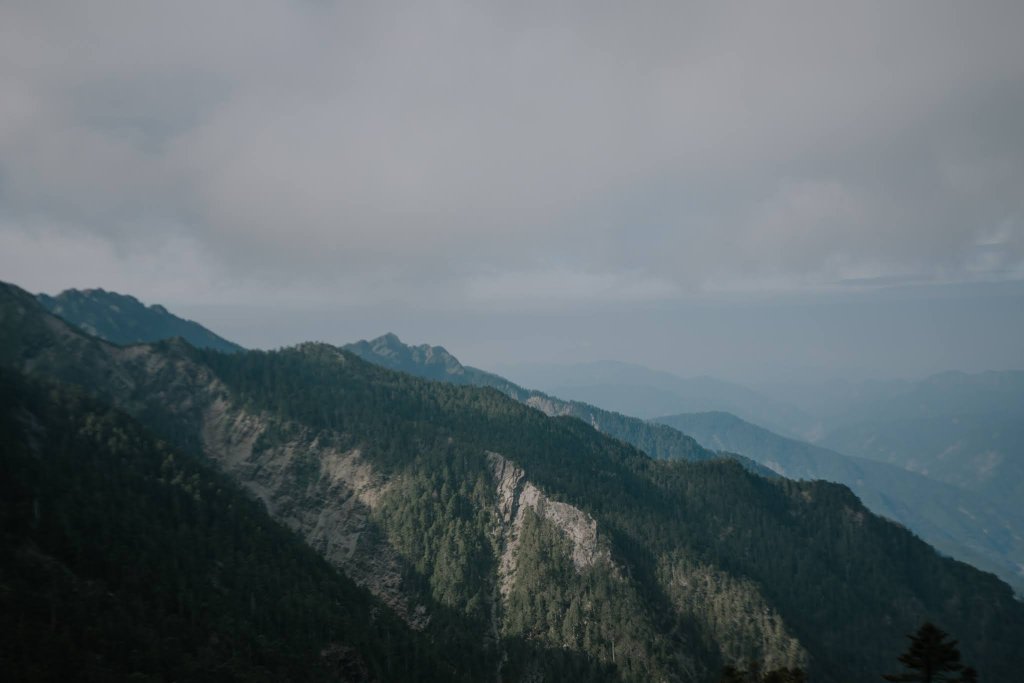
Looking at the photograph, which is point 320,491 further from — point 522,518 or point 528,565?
point 528,565

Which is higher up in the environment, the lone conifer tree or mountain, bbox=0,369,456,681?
the lone conifer tree

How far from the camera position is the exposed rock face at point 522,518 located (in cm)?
15662

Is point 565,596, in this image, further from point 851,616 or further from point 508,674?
point 851,616

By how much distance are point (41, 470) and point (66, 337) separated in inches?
4240

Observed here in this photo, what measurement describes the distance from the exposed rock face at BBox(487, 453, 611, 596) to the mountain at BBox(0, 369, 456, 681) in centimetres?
4428

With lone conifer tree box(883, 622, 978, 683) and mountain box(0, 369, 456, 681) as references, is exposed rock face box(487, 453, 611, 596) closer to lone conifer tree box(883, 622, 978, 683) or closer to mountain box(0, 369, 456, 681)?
mountain box(0, 369, 456, 681)

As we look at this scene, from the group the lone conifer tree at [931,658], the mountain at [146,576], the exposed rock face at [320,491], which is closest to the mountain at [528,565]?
the exposed rock face at [320,491]

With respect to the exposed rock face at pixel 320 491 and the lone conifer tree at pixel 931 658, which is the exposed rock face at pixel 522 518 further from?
the lone conifer tree at pixel 931 658

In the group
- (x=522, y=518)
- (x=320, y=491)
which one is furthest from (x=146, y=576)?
(x=522, y=518)

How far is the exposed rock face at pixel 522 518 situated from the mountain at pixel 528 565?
49 cm

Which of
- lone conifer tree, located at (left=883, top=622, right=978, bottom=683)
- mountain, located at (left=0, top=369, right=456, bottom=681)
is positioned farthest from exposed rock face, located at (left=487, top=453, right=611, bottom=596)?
lone conifer tree, located at (left=883, top=622, right=978, bottom=683)

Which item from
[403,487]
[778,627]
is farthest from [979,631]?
[403,487]

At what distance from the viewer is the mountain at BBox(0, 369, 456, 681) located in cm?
7138

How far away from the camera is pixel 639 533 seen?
183500 mm
